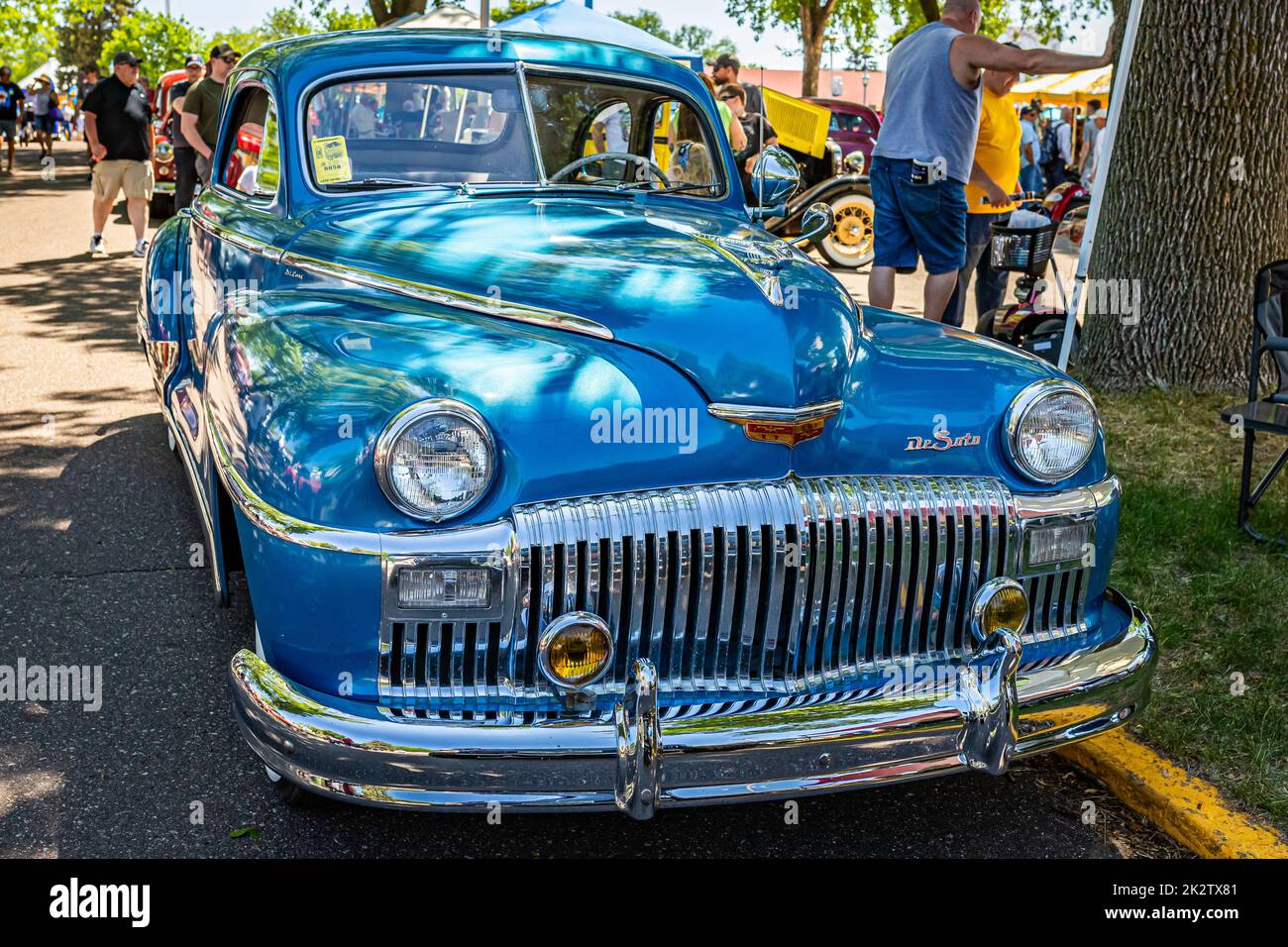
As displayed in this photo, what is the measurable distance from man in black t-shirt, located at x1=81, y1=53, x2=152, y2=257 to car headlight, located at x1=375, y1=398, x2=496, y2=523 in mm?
9759

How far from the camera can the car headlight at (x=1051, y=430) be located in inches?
110

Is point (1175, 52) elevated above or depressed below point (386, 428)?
above

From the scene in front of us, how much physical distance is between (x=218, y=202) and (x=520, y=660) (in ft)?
9.39

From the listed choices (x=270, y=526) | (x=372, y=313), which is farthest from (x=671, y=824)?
(x=372, y=313)

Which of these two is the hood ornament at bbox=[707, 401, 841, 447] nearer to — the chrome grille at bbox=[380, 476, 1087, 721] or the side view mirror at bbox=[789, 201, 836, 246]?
the chrome grille at bbox=[380, 476, 1087, 721]

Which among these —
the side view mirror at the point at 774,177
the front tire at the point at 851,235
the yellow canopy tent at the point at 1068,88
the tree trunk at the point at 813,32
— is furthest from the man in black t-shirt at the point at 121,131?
the tree trunk at the point at 813,32

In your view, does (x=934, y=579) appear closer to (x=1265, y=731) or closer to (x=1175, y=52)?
(x=1265, y=731)

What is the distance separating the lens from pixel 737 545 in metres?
2.48

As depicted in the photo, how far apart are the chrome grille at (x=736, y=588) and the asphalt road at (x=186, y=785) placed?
1.83ft

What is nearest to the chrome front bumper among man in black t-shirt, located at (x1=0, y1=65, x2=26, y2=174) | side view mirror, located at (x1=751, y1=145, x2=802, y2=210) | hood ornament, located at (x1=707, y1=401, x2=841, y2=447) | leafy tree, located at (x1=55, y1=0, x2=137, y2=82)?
hood ornament, located at (x1=707, y1=401, x2=841, y2=447)

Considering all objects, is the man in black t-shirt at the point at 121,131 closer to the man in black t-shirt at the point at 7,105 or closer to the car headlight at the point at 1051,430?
the car headlight at the point at 1051,430

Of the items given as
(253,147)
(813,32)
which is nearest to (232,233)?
(253,147)

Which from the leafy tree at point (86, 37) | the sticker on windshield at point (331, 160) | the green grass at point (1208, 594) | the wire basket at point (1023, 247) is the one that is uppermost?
the leafy tree at point (86, 37)
